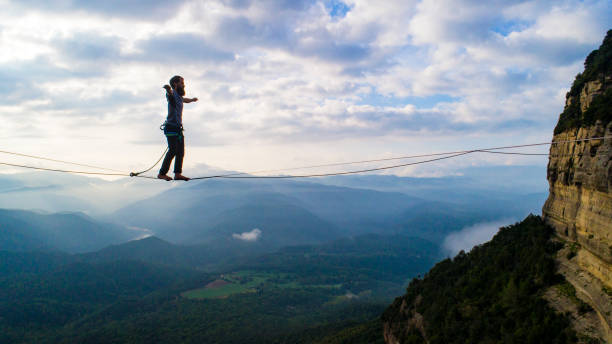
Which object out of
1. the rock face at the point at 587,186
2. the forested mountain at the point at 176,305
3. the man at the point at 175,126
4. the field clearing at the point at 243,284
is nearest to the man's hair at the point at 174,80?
the man at the point at 175,126

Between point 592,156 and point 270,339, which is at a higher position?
point 592,156

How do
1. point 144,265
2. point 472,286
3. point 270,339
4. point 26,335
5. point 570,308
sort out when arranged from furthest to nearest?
point 144,265 → point 26,335 → point 270,339 → point 472,286 → point 570,308

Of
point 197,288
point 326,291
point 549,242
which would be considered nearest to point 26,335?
point 197,288

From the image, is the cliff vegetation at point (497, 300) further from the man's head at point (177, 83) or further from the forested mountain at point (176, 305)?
the forested mountain at point (176, 305)

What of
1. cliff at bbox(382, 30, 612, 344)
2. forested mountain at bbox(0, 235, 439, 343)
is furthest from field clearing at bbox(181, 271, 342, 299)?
cliff at bbox(382, 30, 612, 344)

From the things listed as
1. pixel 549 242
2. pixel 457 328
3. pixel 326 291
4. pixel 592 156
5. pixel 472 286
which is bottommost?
pixel 326 291

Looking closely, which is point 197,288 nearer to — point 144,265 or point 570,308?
point 144,265
